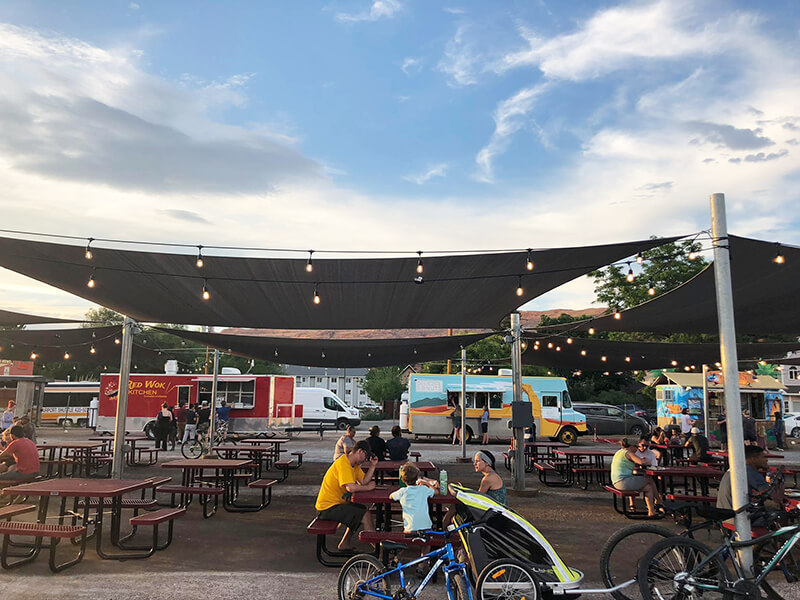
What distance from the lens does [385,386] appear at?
52125 mm

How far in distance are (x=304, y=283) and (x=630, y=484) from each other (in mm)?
5920

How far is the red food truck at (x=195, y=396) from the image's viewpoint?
22234mm

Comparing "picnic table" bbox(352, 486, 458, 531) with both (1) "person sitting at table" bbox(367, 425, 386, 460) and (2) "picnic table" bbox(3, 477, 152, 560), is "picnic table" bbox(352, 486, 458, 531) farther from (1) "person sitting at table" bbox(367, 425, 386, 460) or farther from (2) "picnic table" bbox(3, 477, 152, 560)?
(1) "person sitting at table" bbox(367, 425, 386, 460)

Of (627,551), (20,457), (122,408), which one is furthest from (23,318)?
(627,551)

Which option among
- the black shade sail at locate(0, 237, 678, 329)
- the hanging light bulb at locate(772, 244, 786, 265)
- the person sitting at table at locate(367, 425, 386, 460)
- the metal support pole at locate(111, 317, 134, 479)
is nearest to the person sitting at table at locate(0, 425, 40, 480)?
the metal support pole at locate(111, 317, 134, 479)

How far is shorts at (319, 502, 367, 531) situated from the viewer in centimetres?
582

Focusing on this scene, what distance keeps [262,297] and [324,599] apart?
20.7 ft

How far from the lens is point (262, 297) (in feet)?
33.5

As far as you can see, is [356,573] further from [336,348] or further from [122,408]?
[336,348]

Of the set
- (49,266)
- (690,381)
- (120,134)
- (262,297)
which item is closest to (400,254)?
(262,297)

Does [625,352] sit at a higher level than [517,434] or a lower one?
higher

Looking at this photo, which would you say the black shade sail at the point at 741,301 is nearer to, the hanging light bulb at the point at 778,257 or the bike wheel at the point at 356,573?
the hanging light bulb at the point at 778,257

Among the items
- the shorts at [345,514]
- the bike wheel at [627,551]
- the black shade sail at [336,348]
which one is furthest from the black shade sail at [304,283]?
the bike wheel at [627,551]

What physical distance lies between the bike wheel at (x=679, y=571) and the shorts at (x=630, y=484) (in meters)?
4.30
